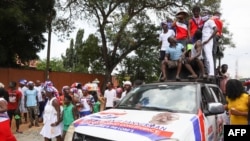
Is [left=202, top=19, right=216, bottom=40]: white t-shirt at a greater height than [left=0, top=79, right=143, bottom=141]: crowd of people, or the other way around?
[left=202, top=19, right=216, bottom=40]: white t-shirt

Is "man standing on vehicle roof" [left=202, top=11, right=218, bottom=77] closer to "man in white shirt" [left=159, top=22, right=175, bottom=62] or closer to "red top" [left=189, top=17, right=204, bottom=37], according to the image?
"red top" [left=189, top=17, right=204, bottom=37]

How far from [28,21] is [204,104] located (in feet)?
51.6

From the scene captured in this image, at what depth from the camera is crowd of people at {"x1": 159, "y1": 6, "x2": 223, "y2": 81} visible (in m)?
8.78

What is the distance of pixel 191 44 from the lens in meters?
9.29

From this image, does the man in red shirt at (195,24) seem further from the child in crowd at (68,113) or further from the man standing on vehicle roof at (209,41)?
the child in crowd at (68,113)

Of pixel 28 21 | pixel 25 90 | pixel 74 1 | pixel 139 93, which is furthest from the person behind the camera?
pixel 74 1

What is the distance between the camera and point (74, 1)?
91.3 feet

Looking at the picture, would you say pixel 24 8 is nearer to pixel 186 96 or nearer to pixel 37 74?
pixel 37 74

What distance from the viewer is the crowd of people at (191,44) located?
28.8 ft

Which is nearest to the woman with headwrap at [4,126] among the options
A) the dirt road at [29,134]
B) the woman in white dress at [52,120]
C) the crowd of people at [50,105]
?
the crowd of people at [50,105]

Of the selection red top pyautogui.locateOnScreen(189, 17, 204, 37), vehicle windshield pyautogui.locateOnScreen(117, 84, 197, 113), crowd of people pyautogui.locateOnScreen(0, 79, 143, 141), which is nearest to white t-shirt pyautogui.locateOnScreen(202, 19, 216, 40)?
red top pyautogui.locateOnScreen(189, 17, 204, 37)

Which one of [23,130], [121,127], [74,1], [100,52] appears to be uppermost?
[74,1]

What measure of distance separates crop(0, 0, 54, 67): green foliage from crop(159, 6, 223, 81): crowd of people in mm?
11267

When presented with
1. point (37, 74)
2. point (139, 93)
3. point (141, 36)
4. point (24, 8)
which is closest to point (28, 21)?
point (24, 8)
